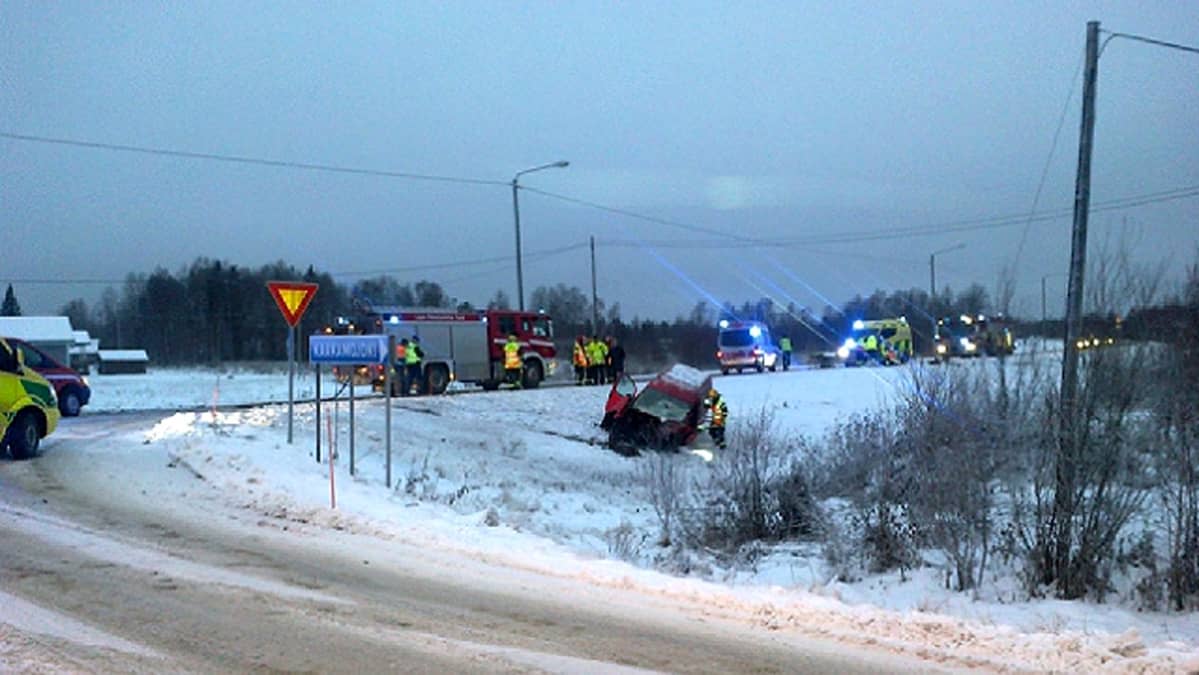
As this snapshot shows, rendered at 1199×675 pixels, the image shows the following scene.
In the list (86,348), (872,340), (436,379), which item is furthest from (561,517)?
(86,348)

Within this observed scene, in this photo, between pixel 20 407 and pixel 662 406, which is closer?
pixel 20 407

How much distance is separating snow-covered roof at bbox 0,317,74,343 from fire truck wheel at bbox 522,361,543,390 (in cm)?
4307

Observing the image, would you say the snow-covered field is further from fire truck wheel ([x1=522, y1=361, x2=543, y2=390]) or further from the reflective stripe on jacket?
fire truck wheel ([x1=522, y1=361, x2=543, y2=390])

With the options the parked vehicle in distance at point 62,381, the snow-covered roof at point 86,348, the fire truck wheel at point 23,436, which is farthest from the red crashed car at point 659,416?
the snow-covered roof at point 86,348

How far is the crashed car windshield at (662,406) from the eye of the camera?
25438 mm

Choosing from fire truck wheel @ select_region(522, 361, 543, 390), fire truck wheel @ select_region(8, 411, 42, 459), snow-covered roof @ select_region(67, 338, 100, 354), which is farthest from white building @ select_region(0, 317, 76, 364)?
fire truck wheel @ select_region(8, 411, 42, 459)

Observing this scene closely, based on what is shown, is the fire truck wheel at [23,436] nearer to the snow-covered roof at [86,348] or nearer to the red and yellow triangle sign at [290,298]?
the red and yellow triangle sign at [290,298]

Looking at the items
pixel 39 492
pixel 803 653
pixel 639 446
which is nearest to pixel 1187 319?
pixel 803 653

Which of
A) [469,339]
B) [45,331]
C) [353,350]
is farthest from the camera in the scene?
[45,331]

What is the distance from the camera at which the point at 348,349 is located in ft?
47.6

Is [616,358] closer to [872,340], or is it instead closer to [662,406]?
[662,406]

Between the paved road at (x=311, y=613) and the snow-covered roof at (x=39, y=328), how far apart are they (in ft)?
209

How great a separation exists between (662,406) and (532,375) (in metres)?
12.0

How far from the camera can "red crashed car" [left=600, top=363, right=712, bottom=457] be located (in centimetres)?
2533
